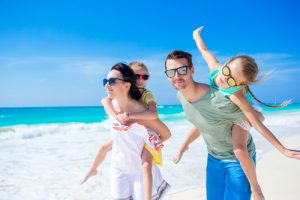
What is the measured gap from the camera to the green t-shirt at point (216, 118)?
272 cm

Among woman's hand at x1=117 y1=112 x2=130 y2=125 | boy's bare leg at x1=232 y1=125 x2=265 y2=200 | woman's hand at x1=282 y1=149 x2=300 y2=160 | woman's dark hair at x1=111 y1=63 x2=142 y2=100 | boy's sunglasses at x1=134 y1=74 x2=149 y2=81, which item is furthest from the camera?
boy's sunglasses at x1=134 y1=74 x2=149 y2=81

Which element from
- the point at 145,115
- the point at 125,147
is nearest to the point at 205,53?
the point at 145,115

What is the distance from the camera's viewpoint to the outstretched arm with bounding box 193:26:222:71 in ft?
9.91

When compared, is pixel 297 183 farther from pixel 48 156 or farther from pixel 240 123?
pixel 48 156

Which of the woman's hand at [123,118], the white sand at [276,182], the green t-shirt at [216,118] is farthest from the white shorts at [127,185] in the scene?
the white sand at [276,182]

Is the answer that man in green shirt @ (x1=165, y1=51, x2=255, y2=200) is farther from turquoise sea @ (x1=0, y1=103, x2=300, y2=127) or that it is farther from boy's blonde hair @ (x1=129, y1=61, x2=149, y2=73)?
turquoise sea @ (x1=0, y1=103, x2=300, y2=127)

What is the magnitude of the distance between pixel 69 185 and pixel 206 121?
425cm

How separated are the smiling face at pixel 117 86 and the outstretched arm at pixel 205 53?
29.8 inches

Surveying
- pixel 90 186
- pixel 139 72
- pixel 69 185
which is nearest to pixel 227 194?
pixel 139 72

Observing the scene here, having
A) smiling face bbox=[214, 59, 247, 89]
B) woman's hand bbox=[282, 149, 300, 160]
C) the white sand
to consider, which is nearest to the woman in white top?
smiling face bbox=[214, 59, 247, 89]

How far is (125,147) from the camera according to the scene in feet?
10.1

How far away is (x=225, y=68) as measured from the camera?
8.63 ft

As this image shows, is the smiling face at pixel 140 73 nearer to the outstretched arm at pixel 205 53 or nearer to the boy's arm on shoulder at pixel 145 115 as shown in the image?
the boy's arm on shoulder at pixel 145 115

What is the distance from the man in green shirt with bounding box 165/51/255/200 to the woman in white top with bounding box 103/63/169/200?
16.7 inches
